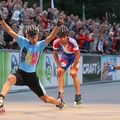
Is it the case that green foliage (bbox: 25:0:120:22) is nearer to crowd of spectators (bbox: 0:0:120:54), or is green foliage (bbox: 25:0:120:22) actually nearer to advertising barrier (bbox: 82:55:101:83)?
crowd of spectators (bbox: 0:0:120:54)

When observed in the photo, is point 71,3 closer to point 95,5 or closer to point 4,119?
point 95,5

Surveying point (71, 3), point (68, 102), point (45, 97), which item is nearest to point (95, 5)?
point (71, 3)

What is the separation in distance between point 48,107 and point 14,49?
20.7 ft

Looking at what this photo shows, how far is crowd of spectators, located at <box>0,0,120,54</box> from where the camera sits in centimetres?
2036

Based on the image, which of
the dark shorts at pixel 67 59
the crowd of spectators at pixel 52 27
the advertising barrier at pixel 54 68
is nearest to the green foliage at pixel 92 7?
the crowd of spectators at pixel 52 27

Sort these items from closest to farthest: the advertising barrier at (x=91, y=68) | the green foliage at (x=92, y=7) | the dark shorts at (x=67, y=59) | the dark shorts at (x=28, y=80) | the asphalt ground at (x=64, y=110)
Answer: the asphalt ground at (x=64, y=110), the dark shorts at (x=28, y=80), the dark shorts at (x=67, y=59), the advertising barrier at (x=91, y=68), the green foliage at (x=92, y=7)

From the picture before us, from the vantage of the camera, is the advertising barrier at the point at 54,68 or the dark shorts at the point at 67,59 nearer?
the dark shorts at the point at 67,59

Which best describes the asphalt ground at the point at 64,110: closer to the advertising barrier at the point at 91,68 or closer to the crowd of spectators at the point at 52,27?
the crowd of spectators at the point at 52,27

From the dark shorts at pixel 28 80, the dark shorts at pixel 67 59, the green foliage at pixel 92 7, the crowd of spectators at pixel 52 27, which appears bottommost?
the dark shorts at pixel 28 80

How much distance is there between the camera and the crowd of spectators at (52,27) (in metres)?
20.4

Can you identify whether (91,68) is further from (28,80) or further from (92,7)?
(92,7)

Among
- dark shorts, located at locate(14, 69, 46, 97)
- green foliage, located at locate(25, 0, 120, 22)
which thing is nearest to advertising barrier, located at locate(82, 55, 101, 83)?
dark shorts, located at locate(14, 69, 46, 97)

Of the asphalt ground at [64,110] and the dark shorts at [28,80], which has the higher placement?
the dark shorts at [28,80]

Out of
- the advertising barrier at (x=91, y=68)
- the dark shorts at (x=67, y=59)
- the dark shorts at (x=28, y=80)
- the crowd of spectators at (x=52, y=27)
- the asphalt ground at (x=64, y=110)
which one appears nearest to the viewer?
the asphalt ground at (x=64, y=110)
